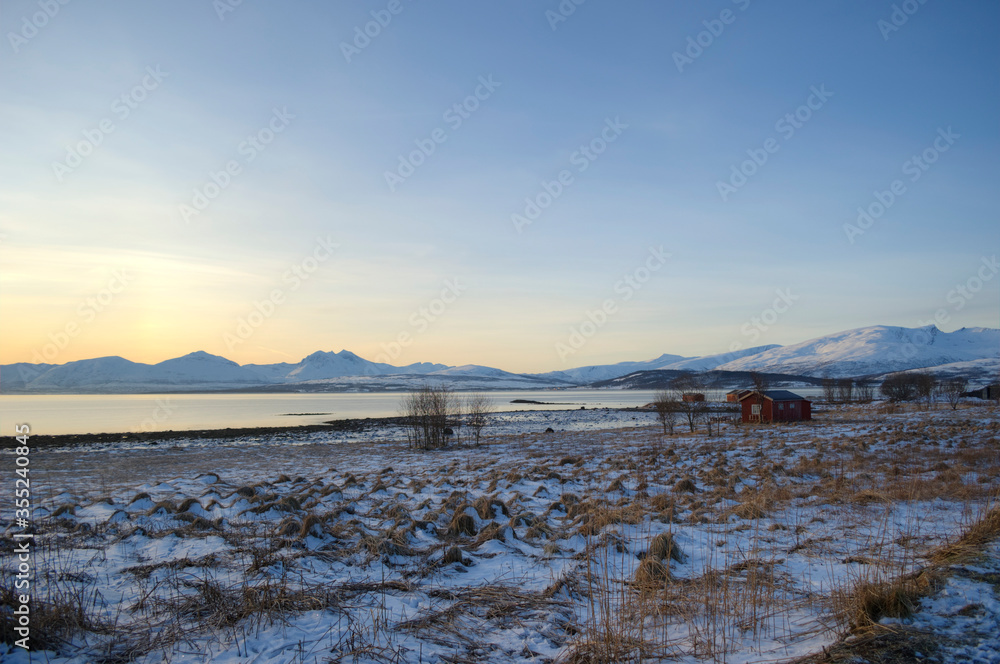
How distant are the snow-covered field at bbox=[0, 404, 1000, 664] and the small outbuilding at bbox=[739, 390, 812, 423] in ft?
107

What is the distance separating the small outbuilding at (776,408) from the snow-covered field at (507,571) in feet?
107

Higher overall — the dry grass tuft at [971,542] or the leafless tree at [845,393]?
the dry grass tuft at [971,542]

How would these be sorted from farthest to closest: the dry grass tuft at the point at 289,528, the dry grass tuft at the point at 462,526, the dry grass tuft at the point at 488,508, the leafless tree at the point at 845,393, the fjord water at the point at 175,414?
the leafless tree at the point at 845,393 < the fjord water at the point at 175,414 < the dry grass tuft at the point at 488,508 < the dry grass tuft at the point at 462,526 < the dry grass tuft at the point at 289,528

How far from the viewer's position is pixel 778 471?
48.6 feet

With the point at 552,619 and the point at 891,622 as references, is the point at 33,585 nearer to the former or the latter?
the point at 552,619

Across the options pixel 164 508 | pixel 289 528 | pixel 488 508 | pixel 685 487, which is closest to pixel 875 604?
pixel 488 508

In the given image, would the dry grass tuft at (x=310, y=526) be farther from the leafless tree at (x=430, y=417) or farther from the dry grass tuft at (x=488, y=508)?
the leafless tree at (x=430, y=417)

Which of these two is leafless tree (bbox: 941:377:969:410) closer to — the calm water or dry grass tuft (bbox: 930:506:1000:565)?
the calm water

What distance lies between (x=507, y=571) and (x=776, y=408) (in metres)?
45.5

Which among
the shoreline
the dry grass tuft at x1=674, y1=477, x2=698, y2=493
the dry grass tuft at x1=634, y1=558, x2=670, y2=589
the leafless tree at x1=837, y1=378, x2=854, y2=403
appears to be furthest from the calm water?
the dry grass tuft at x1=634, y1=558, x2=670, y2=589

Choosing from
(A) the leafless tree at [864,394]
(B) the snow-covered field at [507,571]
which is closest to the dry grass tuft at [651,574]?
(B) the snow-covered field at [507,571]

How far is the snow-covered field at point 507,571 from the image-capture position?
4.49m

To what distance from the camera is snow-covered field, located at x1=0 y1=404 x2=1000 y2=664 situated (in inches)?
177

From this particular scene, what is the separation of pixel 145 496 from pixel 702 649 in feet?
37.9
